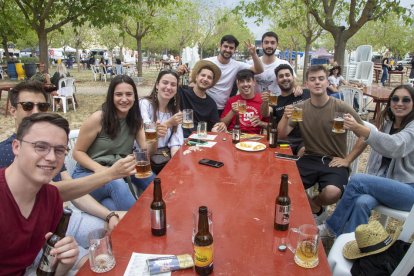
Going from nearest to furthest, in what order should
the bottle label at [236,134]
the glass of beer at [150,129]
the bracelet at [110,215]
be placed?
the bracelet at [110,215], the glass of beer at [150,129], the bottle label at [236,134]

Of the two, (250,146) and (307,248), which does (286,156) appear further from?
(307,248)

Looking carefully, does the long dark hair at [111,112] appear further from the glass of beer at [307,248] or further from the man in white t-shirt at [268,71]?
the man in white t-shirt at [268,71]

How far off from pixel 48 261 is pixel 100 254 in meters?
0.28

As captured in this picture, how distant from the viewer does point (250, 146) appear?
3662 mm

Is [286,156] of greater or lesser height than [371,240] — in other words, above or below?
above

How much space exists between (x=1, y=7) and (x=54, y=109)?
4067 mm

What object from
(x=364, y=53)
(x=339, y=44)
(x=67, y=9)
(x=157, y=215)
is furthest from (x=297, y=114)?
(x=364, y=53)

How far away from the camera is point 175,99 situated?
4273 mm

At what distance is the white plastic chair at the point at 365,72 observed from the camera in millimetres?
15395

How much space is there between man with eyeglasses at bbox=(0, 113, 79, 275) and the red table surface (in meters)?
0.39

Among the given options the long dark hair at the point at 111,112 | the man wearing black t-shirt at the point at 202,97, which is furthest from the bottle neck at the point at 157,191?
the man wearing black t-shirt at the point at 202,97

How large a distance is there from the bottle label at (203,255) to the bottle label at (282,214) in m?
0.56

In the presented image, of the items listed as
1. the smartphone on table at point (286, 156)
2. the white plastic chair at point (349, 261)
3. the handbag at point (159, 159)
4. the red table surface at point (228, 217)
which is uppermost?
the smartphone on table at point (286, 156)

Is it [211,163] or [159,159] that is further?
[159,159]
